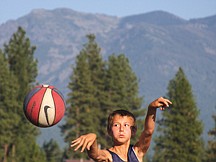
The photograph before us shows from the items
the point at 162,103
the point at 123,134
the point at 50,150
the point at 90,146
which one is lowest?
the point at 90,146

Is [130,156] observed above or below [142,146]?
below

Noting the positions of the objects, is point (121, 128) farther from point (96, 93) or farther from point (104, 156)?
point (96, 93)

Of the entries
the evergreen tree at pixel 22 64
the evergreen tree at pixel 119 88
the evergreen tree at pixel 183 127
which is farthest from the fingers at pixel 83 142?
the evergreen tree at pixel 119 88

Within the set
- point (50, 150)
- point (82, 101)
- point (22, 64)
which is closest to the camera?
point (22, 64)

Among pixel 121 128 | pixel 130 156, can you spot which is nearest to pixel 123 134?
pixel 121 128

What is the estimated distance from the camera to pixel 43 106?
15664mm

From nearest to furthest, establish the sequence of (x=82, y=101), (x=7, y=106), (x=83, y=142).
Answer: (x=83, y=142), (x=7, y=106), (x=82, y=101)

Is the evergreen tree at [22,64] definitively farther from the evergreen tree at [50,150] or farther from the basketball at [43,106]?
the basketball at [43,106]

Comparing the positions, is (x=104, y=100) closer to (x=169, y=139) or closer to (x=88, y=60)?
(x=88, y=60)

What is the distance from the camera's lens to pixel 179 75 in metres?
77.6

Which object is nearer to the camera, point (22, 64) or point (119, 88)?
point (22, 64)

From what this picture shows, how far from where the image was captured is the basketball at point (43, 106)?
15.4 metres

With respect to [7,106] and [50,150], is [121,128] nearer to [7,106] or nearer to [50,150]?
[7,106]

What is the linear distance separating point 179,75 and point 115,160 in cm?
6662
